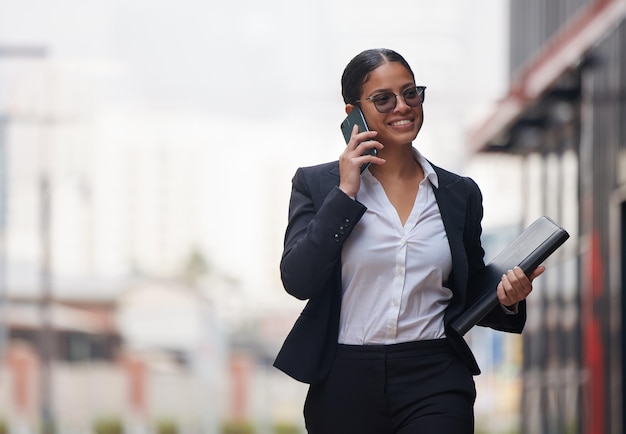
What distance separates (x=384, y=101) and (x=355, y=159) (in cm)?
15

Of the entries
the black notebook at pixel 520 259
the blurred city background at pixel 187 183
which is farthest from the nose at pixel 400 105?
the blurred city background at pixel 187 183

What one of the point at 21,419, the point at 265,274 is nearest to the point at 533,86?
the point at 21,419

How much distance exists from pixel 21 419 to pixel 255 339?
204 inches

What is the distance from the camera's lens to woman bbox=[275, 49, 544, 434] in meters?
2.97

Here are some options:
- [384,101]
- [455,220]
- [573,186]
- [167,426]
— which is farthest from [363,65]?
[167,426]

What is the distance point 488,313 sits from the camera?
3090 millimetres

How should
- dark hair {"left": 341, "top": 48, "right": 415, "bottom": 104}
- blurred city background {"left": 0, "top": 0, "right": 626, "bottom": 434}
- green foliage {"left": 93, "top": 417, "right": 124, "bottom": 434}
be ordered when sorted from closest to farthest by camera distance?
dark hair {"left": 341, "top": 48, "right": 415, "bottom": 104} → blurred city background {"left": 0, "top": 0, "right": 626, "bottom": 434} → green foliage {"left": 93, "top": 417, "right": 124, "bottom": 434}

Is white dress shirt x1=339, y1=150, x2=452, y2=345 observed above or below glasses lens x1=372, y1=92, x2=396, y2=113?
below

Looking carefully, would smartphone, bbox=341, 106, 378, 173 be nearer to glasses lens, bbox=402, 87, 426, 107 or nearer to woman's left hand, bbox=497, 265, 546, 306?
glasses lens, bbox=402, 87, 426, 107

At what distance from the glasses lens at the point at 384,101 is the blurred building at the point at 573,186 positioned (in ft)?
23.8

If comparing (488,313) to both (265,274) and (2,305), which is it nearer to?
(2,305)

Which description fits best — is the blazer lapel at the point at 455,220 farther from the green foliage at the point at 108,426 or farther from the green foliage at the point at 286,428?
the green foliage at the point at 286,428

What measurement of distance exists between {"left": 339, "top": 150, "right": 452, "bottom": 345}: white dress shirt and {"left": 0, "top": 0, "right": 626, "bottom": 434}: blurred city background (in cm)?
1397

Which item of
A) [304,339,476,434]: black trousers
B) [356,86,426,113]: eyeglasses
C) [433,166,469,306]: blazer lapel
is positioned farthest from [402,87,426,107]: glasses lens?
[304,339,476,434]: black trousers
